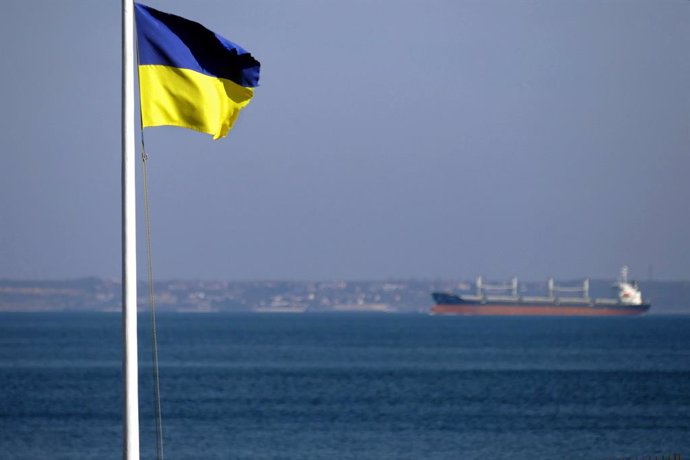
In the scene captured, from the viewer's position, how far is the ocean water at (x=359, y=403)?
43.4 m

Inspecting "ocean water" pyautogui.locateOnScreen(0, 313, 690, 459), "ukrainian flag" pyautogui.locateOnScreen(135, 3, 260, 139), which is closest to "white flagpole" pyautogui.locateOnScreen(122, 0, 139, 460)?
"ukrainian flag" pyautogui.locateOnScreen(135, 3, 260, 139)

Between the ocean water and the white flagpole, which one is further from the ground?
the white flagpole

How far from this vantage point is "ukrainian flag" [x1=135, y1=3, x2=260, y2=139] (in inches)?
449

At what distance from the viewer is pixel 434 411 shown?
2202 inches

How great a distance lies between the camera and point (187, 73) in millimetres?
11578

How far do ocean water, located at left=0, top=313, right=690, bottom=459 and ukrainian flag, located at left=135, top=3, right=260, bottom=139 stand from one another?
94.9 feet

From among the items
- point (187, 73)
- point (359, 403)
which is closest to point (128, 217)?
point (187, 73)

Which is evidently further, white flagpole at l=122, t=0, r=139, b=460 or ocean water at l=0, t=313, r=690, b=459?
ocean water at l=0, t=313, r=690, b=459

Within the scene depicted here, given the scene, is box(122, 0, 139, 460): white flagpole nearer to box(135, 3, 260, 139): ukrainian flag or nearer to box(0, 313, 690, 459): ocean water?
box(135, 3, 260, 139): ukrainian flag

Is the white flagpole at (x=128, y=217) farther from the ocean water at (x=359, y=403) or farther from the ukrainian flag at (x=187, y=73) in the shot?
the ocean water at (x=359, y=403)

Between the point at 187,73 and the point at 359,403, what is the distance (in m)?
49.4

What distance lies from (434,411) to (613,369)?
3469 centimetres

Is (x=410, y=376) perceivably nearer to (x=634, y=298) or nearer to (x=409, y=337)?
(x=409, y=337)

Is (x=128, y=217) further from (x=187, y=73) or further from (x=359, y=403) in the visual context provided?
(x=359, y=403)
